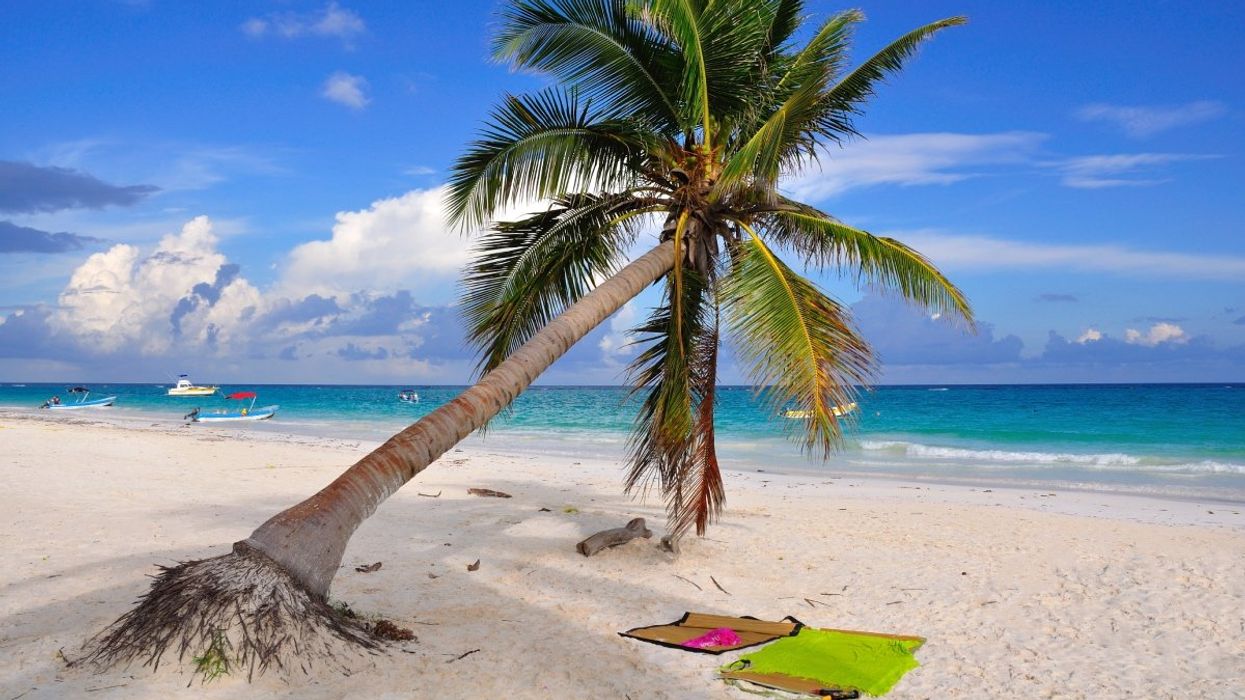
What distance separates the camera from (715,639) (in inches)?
231

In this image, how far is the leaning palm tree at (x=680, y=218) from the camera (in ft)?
22.0

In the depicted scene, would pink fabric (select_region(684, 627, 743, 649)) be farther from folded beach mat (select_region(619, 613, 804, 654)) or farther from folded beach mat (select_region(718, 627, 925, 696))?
folded beach mat (select_region(718, 627, 925, 696))

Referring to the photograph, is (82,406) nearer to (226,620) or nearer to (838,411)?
(226,620)

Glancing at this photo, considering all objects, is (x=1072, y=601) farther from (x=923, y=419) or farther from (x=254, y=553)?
(x=923, y=419)

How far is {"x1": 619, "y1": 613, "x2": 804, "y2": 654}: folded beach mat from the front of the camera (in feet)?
19.1

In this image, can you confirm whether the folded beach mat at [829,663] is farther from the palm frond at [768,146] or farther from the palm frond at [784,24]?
the palm frond at [784,24]

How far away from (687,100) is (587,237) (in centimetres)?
176

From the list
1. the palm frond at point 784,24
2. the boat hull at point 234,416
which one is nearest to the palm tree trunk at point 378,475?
the palm frond at point 784,24

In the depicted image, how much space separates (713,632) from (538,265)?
4.28 m

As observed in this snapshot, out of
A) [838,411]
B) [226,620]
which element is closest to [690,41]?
[838,411]

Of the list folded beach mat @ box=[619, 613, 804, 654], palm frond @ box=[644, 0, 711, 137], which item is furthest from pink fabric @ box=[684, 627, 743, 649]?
palm frond @ box=[644, 0, 711, 137]

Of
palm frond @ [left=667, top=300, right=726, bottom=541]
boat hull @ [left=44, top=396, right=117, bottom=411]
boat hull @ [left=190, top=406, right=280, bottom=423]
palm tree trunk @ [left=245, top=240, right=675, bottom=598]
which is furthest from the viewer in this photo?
boat hull @ [left=44, top=396, right=117, bottom=411]

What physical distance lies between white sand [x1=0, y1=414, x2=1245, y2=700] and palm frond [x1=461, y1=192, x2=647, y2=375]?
2510 millimetres

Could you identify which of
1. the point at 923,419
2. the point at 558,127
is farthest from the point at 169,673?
the point at 923,419
